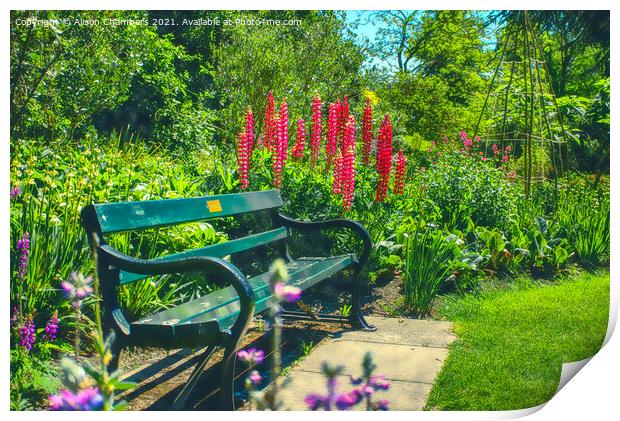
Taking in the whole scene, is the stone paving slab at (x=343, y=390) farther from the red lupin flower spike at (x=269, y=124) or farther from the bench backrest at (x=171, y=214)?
the red lupin flower spike at (x=269, y=124)

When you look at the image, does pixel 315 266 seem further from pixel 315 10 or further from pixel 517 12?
pixel 517 12

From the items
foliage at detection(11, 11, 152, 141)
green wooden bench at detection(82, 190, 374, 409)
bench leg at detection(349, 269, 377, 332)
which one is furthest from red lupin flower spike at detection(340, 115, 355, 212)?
foliage at detection(11, 11, 152, 141)

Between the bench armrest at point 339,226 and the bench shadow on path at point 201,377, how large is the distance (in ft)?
1.83

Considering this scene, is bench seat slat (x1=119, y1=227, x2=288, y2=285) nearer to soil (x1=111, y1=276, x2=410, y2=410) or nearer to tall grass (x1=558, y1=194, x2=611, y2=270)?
soil (x1=111, y1=276, x2=410, y2=410)

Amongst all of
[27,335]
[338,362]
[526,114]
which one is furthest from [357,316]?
[526,114]

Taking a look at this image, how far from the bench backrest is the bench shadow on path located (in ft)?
2.06

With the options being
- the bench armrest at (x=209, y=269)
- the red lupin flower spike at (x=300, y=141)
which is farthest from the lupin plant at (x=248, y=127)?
the bench armrest at (x=209, y=269)

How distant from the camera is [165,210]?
3.23m

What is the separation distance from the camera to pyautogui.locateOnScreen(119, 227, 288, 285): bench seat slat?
118 inches

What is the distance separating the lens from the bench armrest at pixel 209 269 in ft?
8.71

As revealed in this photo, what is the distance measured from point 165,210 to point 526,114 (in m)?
4.23
